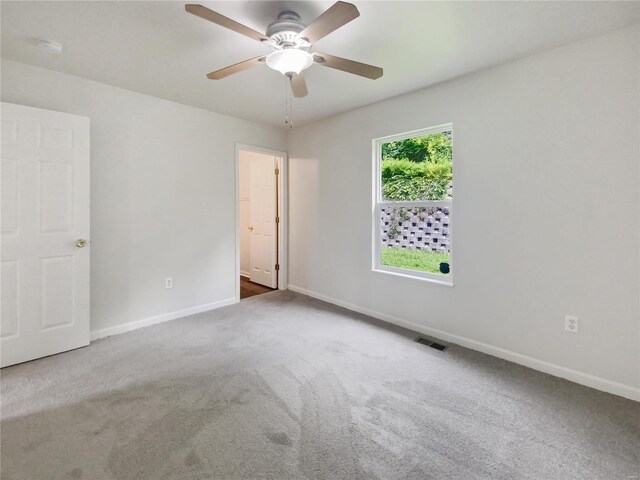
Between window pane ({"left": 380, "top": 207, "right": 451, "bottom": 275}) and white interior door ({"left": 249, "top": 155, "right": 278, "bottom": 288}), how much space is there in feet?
6.56

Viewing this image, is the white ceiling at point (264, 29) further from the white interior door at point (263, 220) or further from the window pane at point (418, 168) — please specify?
the white interior door at point (263, 220)

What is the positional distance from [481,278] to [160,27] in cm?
319

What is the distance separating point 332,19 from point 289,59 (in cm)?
43

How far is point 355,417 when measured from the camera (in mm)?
1860

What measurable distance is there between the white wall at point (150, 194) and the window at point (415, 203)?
1.97 m

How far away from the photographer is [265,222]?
16.6 feet

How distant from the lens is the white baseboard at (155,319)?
3029 mm

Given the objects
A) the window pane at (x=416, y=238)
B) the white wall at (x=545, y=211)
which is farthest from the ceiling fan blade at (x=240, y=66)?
the window pane at (x=416, y=238)

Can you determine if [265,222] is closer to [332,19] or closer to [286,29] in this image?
[286,29]

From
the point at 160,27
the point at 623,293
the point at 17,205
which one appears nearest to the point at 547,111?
the point at 623,293

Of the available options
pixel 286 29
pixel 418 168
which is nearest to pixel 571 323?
pixel 418 168

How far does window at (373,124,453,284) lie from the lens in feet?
9.98

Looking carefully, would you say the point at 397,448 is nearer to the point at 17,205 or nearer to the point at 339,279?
the point at 339,279

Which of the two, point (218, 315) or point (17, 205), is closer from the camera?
point (17, 205)
